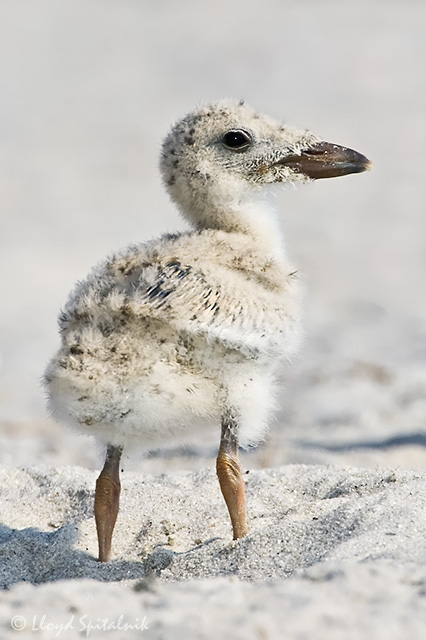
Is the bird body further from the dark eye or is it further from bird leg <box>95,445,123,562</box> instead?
the dark eye

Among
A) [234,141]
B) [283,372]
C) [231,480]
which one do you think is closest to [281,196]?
[234,141]

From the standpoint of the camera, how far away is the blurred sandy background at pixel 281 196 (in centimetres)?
602

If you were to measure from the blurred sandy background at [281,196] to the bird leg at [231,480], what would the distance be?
420mm

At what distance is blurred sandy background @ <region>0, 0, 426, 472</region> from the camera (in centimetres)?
602

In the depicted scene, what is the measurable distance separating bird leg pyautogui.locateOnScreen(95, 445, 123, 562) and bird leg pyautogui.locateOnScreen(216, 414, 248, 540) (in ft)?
1.11

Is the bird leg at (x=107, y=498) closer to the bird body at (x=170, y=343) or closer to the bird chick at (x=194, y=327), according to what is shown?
the bird chick at (x=194, y=327)

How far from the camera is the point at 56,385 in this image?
9.95ft

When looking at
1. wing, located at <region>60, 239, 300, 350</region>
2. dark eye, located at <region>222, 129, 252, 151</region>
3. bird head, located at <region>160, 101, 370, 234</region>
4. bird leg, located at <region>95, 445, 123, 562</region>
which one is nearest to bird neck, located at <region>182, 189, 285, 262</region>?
bird head, located at <region>160, 101, 370, 234</region>

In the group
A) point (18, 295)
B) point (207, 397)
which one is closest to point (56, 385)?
point (207, 397)

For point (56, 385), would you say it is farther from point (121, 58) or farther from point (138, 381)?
point (121, 58)

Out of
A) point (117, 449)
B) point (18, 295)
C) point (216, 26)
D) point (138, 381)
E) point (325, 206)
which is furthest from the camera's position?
point (216, 26)

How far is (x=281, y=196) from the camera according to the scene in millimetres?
3820

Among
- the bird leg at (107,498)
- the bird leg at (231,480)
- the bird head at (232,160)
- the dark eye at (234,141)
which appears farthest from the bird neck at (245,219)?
the bird leg at (107,498)

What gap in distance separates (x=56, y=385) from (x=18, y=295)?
5.27 m
